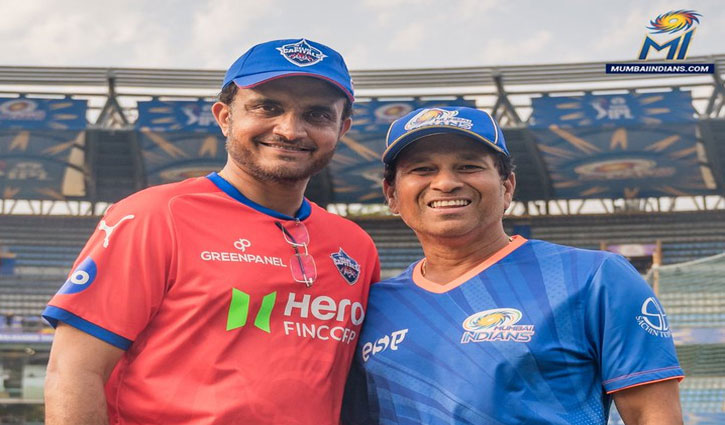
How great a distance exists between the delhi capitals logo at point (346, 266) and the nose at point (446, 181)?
18.1 inches

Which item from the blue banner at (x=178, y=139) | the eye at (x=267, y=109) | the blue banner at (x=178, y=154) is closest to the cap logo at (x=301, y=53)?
the eye at (x=267, y=109)

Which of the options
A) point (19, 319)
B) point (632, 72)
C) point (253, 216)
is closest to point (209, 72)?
point (19, 319)

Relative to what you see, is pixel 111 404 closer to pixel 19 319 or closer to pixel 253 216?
pixel 253 216

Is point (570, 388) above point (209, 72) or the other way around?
the other way around

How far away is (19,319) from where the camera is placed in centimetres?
2066

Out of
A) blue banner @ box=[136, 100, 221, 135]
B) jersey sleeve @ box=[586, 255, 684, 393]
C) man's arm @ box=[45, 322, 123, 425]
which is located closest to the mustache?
man's arm @ box=[45, 322, 123, 425]

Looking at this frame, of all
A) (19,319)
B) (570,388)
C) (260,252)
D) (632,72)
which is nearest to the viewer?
(570,388)

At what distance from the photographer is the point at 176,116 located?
791 inches

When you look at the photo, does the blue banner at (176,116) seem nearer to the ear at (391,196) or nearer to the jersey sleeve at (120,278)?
the ear at (391,196)

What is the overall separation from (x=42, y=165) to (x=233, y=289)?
73.9ft

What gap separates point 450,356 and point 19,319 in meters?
21.2

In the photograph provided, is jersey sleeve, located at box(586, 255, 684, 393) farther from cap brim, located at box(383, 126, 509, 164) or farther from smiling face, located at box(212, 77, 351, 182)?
smiling face, located at box(212, 77, 351, 182)

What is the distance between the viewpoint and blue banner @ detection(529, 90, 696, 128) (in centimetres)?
1902

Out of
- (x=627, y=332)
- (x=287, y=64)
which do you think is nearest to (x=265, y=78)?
(x=287, y=64)
